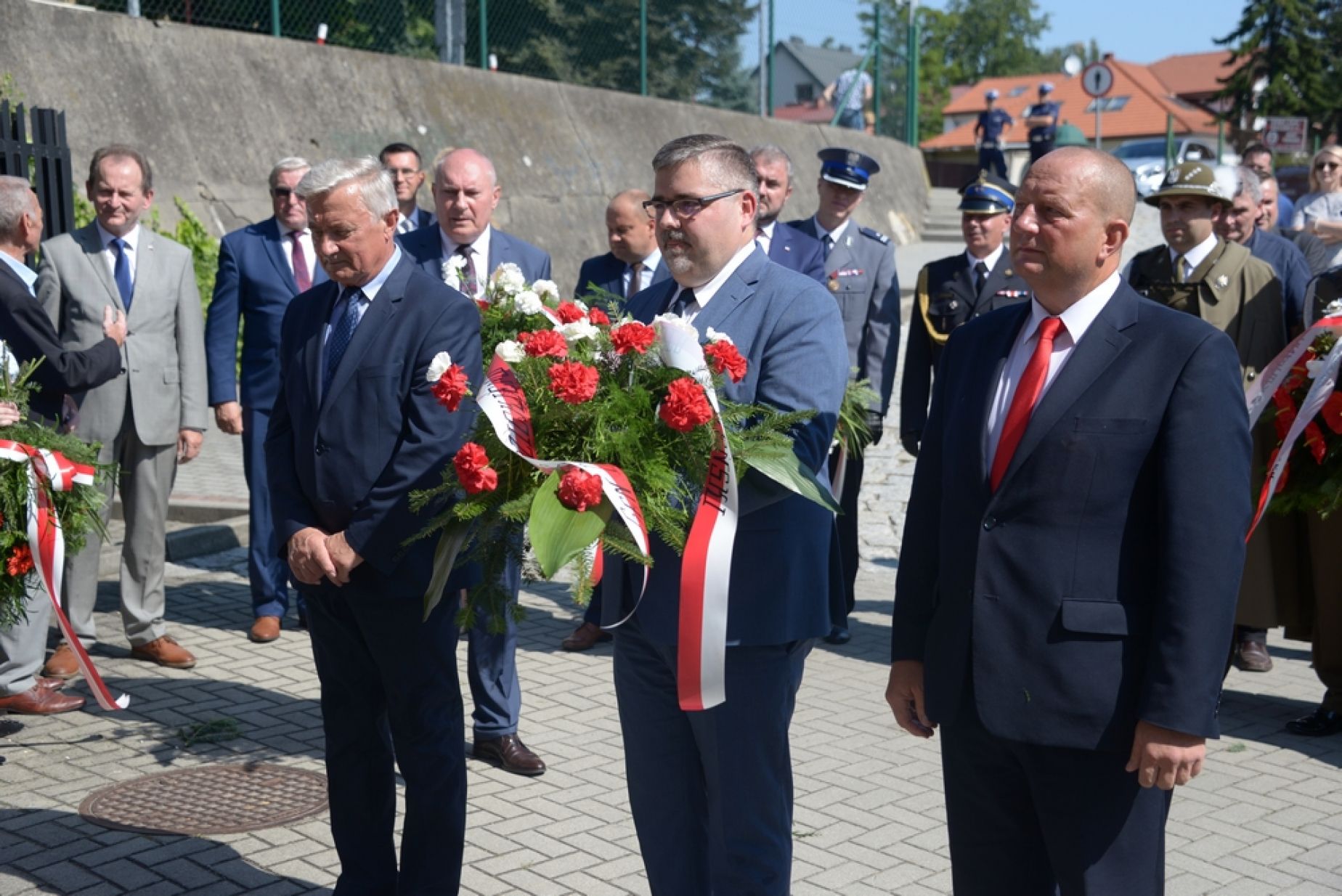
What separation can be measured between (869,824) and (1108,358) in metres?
2.54

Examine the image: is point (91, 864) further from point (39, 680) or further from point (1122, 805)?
point (1122, 805)

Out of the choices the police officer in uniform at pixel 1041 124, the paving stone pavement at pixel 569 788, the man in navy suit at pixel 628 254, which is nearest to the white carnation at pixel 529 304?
the paving stone pavement at pixel 569 788

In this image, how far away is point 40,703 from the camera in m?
6.07

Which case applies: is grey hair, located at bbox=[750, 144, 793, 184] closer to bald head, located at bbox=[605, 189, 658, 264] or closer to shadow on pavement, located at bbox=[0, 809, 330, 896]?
bald head, located at bbox=[605, 189, 658, 264]

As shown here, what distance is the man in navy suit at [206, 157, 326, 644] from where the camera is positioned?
727 centimetres

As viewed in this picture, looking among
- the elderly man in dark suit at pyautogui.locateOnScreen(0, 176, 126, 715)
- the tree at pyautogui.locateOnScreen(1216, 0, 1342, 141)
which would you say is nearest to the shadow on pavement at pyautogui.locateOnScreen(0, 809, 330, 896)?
the elderly man in dark suit at pyautogui.locateOnScreen(0, 176, 126, 715)

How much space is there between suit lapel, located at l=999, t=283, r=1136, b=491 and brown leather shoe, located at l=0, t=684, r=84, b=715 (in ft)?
15.1

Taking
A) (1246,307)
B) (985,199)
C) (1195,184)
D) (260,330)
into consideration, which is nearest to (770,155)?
(985,199)

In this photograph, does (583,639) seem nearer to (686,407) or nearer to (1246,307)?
(1246,307)

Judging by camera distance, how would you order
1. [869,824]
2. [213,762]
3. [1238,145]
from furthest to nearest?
[1238,145] → [213,762] → [869,824]

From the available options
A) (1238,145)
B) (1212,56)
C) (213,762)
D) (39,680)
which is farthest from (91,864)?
(1212,56)

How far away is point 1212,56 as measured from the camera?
106000 mm

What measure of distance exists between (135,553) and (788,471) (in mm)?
4535

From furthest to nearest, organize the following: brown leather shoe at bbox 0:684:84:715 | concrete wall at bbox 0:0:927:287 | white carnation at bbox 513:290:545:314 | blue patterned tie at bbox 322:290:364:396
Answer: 1. concrete wall at bbox 0:0:927:287
2. brown leather shoe at bbox 0:684:84:715
3. white carnation at bbox 513:290:545:314
4. blue patterned tie at bbox 322:290:364:396
